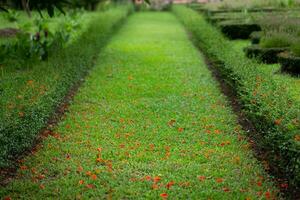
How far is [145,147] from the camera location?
7.06 metres

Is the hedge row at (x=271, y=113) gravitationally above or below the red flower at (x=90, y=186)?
above

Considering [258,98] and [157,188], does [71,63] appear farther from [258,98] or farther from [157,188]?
[157,188]

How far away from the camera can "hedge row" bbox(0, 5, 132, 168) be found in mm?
6277

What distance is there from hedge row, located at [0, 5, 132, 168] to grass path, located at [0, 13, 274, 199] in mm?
284

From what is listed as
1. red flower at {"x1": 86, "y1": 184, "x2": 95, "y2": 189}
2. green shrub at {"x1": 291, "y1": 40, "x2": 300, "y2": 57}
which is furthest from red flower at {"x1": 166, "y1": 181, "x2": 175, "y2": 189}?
green shrub at {"x1": 291, "y1": 40, "x2": 300, "y2": 57}

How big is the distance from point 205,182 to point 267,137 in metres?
0.97

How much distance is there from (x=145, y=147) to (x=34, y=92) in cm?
→ 203

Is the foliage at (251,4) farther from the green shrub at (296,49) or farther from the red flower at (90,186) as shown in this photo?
the red flower at (90,186)

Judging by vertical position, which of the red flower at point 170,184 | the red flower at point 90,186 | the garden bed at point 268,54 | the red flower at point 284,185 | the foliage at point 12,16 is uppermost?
the foliage at point 12,16

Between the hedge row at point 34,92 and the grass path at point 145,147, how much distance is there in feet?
0.93

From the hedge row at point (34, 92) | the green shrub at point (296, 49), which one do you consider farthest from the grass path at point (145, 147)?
the green shrub at point (296, 49)

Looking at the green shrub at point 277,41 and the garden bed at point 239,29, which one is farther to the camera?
the garden bed at point 239,29

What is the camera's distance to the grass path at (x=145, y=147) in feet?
18.6

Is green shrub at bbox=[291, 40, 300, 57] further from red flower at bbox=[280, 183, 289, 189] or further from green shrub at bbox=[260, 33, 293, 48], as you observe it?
red flower at bbox=[280, 183, 289, 189]
